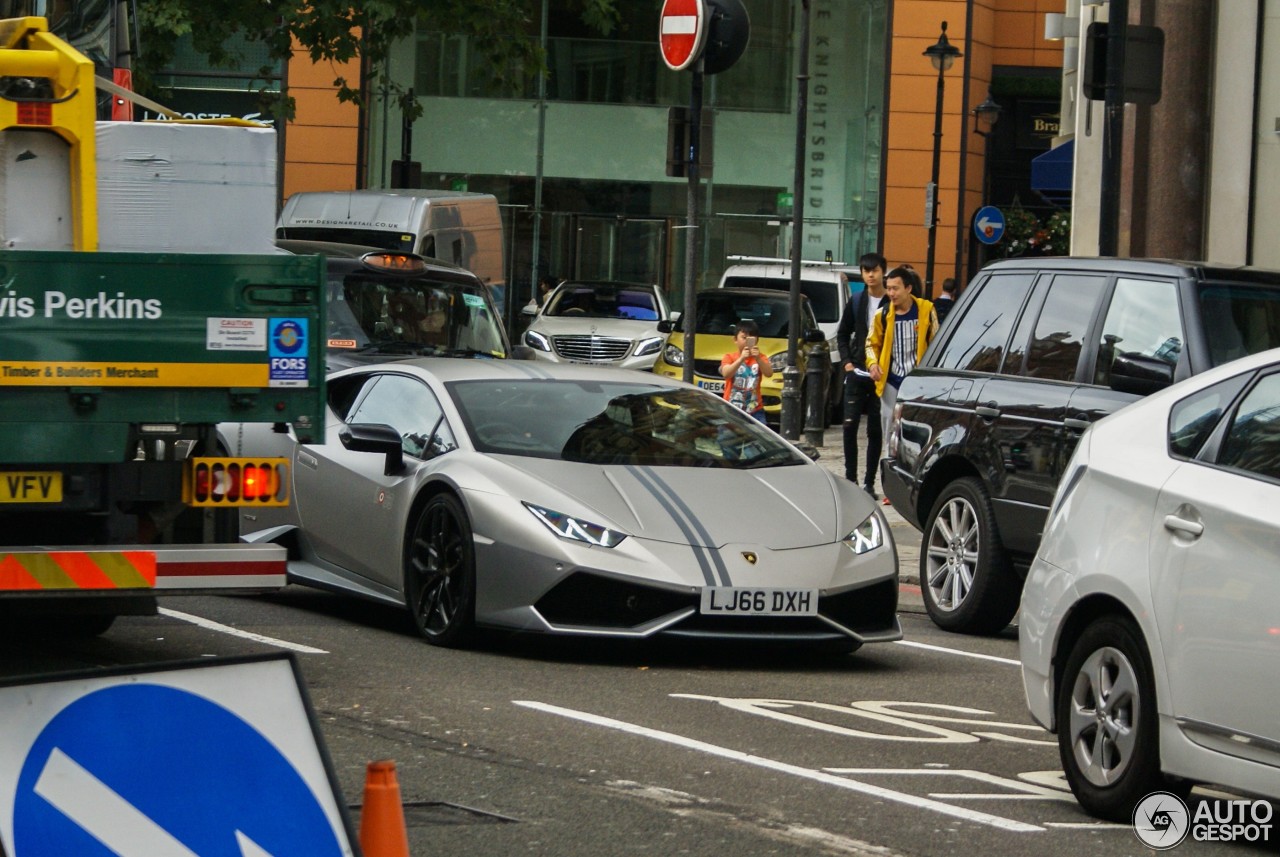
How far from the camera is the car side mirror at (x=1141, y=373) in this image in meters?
9.50

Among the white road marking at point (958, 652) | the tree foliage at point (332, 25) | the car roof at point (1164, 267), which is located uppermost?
the tree foliage at point (332, 25)

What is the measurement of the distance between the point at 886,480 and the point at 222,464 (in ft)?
17.1

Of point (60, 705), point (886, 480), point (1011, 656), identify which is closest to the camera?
point (60, 705)

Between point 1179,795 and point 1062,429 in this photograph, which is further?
point 1062,429

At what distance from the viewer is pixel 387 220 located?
24.2 m

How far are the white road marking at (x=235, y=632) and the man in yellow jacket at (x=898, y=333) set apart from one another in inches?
275

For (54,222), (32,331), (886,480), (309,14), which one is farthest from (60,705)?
(309,14)

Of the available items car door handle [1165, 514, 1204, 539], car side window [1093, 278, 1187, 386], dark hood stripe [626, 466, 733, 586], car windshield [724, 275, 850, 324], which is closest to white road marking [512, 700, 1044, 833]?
car door handle [1165, 514, 1204, 539]

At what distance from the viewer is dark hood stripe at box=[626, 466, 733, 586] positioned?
9016 mm

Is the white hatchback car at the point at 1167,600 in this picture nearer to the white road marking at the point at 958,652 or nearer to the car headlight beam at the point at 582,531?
the car headlight beam at the point at 582,531

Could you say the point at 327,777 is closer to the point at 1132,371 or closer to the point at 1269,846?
the point at 1269,846

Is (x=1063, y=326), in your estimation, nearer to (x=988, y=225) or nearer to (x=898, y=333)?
(x=898, y=333)

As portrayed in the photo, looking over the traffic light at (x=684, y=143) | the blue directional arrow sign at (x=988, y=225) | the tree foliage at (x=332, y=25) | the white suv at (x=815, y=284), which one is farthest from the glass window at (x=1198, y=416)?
the blue directional arrow sign at (x=988, y=225)

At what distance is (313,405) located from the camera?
7723mm
